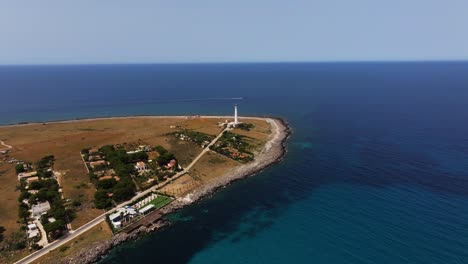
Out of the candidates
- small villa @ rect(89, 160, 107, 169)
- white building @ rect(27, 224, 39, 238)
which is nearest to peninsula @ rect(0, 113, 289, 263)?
white building @ rect(27, 224, 39, 238)

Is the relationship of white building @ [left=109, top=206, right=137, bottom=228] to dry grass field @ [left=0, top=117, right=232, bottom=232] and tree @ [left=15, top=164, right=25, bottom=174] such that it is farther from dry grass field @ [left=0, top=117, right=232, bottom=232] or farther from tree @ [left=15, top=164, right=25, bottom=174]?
tree @ [left=15, top=164, right=25, bottom=174]

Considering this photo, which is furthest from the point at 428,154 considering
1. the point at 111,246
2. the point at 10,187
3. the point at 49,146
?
the point at 49,146

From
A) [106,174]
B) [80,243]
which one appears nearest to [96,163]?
[106,174]

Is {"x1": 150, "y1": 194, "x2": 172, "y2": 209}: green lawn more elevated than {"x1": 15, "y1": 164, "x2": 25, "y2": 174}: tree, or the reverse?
{"x1": 15, "y1": 164, "x2": 25, "y2": 174}: tree

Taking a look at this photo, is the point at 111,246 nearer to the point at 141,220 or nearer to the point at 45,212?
the point at 141,220

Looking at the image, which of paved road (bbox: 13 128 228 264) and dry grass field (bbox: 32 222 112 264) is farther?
paved road (bbox: 13 128 228 264)

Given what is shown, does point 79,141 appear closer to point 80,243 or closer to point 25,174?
point 25,174
